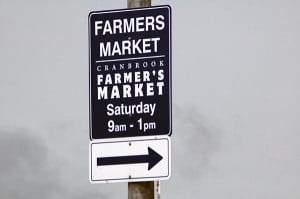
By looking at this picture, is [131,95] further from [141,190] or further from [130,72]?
[141,190]

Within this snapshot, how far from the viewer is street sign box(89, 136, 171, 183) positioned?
53.9 ft

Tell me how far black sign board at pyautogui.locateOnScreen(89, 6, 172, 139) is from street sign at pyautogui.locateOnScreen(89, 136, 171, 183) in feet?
0.38

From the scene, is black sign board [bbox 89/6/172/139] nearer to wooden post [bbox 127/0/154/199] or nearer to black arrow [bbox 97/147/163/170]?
black arrow [bbox 97/147/163/170]

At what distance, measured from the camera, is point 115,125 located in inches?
660

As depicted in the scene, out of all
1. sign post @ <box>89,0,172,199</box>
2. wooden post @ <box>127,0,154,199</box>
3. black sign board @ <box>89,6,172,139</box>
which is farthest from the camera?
black sign board @ <box>89,6,172,139</box>

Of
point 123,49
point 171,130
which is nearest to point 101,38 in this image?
point 123,49

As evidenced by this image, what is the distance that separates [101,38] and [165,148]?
167cm

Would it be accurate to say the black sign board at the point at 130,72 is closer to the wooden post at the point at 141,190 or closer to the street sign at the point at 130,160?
the street sign at the point at 130,160

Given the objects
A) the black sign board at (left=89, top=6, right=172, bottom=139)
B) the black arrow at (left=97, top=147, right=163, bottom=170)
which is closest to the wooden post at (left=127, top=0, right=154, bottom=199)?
the black arrow at (left=97, top=147, right=163, bottom=170)

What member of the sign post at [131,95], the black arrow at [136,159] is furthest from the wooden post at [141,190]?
the black arrow at [136,159]

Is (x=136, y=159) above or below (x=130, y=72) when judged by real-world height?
below

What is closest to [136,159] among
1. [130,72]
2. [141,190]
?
[141,190]

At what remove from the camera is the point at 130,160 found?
54.3 ft

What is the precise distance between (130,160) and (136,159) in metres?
0.08
